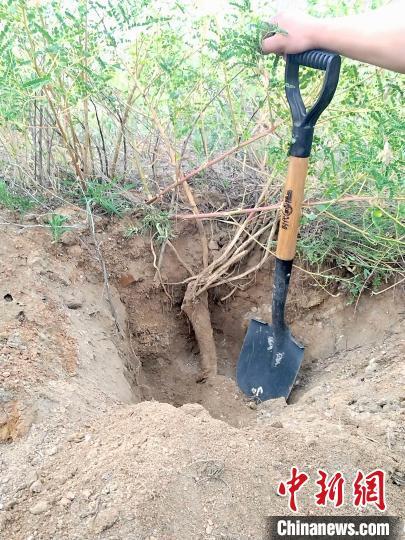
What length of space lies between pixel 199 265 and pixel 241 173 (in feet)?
1.93

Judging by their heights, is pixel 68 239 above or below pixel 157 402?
above

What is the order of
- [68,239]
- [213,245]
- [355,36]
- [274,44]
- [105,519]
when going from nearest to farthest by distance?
1. [105,519]
2. [355,36]
3. [274,44]
4. [68,239]
5. [213,245]

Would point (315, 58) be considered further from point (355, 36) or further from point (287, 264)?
point (287, 264)

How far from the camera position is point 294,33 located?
160 cm

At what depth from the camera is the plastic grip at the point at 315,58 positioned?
1551 mm

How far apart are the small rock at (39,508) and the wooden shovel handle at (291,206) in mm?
1407

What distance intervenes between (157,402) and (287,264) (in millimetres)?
915

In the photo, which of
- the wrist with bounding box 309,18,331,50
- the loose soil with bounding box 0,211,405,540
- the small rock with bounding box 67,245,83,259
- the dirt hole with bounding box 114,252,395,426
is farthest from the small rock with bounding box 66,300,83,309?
the wrist with bounding box 309,18,331,50

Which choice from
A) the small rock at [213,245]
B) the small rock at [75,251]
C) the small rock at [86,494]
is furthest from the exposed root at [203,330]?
the small rock at [86,494]

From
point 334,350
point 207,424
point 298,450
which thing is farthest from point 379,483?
point 334,350

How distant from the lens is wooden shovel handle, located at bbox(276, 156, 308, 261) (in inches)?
75.6

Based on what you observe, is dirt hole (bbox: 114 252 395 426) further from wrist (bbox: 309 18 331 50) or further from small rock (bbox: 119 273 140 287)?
wrist (bbox: 309 18 331 50)

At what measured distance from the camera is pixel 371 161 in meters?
1.73

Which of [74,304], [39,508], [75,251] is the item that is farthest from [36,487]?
[75,251]
